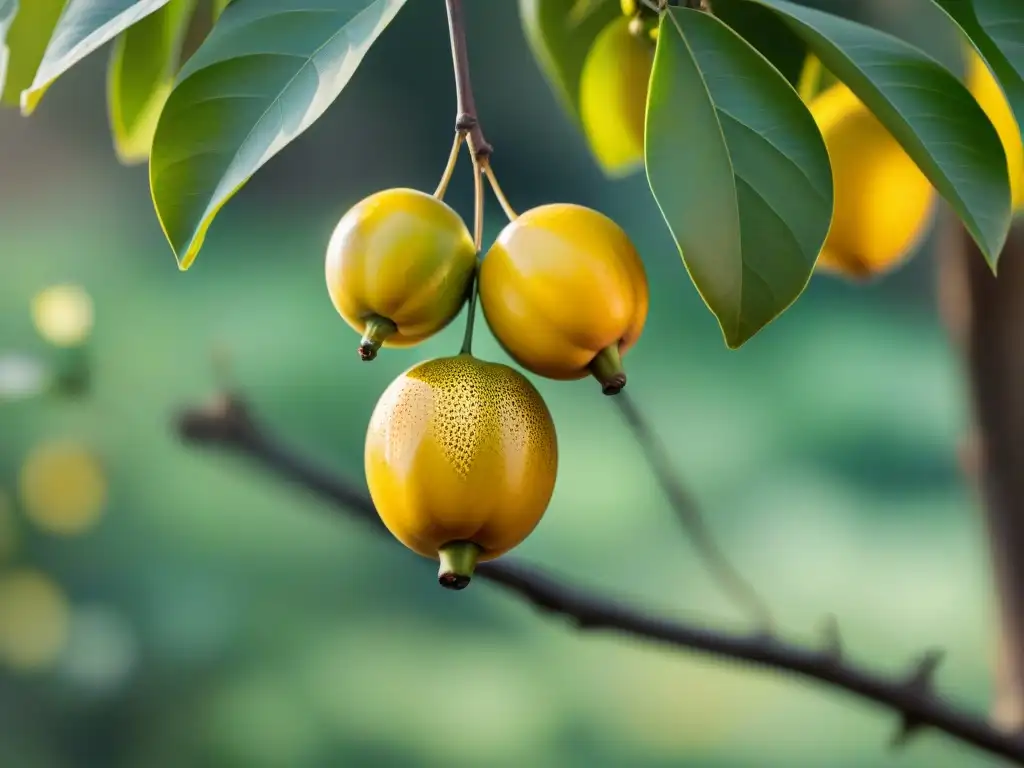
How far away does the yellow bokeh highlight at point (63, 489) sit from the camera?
1.79 m

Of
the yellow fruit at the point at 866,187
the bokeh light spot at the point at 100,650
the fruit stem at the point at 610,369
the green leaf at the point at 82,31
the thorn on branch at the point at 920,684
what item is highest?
the green leaf at the point at 82,31

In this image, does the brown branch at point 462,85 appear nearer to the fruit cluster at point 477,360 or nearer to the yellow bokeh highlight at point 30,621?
the fruit cluster at point 477,360

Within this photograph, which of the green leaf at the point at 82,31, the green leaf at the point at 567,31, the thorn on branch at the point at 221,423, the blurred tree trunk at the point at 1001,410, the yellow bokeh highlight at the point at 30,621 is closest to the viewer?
the green leaf at the point at 82,31

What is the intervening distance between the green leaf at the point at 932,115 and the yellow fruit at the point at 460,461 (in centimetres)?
15

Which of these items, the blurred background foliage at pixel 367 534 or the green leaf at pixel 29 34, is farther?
the blurred background foliage at pixel 367 534

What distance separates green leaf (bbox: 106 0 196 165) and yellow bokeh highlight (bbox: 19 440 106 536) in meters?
1.39

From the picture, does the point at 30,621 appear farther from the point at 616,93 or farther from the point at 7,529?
the point at 616,93

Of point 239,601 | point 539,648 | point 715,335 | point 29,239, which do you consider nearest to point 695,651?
point 539,648

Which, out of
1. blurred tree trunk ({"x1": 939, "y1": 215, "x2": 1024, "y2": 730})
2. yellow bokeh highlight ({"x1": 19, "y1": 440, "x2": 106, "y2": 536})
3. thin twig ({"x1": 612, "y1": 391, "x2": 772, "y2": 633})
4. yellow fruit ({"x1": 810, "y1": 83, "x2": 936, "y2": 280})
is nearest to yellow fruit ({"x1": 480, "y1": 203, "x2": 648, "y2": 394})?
yellow fruit ({"x1": 810, "y1": 83, "x2": 936, "y2": 280})

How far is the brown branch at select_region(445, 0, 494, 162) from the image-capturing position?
15.6 inches

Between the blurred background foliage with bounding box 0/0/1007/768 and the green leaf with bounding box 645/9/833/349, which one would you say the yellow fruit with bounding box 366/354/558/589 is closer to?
the green leaf with bounding box 645/9/833/349

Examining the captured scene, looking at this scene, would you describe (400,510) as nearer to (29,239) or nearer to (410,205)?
(410,205)

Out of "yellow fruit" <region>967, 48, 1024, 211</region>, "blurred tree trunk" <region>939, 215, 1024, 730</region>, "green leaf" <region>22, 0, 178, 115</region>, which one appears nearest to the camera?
"green leaf" <region>22, 0, 178, 115</region>

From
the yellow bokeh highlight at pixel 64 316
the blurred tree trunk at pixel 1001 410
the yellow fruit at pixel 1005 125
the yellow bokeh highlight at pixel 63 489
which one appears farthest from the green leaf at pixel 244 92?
the yellow bokeh highlight at pixel 63 489
